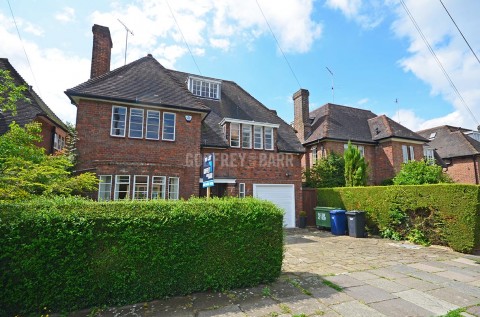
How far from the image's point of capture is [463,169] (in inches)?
1064

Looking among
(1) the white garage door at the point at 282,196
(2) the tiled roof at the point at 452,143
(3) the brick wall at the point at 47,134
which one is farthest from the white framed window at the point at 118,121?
(2) the tiled roof at the point at 452,143

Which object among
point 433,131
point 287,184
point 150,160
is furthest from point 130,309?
point 433,131

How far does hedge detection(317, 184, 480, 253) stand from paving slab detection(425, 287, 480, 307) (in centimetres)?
463

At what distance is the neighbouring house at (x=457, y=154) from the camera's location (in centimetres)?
2611

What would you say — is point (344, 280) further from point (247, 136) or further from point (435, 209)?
point (247, 136)

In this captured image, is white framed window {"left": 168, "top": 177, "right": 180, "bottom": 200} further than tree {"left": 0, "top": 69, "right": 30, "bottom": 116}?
Yes

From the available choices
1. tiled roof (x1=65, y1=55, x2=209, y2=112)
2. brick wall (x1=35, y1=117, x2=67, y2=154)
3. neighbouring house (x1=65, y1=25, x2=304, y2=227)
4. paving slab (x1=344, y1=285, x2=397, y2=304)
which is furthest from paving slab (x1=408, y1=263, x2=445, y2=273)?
brick wall (x1=35, y1=117, x2=67, y2=154)

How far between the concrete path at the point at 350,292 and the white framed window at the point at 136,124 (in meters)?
8.76

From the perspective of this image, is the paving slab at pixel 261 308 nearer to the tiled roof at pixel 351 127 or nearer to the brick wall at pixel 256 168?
the brick wall at pixel 256 168

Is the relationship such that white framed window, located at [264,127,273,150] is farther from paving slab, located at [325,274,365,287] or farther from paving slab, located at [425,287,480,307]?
paving slab, located at [425,287,480,307]

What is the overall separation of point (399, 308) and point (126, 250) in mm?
4856

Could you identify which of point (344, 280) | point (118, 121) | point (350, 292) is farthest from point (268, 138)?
point (350, 292)

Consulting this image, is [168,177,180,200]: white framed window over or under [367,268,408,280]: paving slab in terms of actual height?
over

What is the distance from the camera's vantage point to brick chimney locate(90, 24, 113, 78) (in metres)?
13.4
